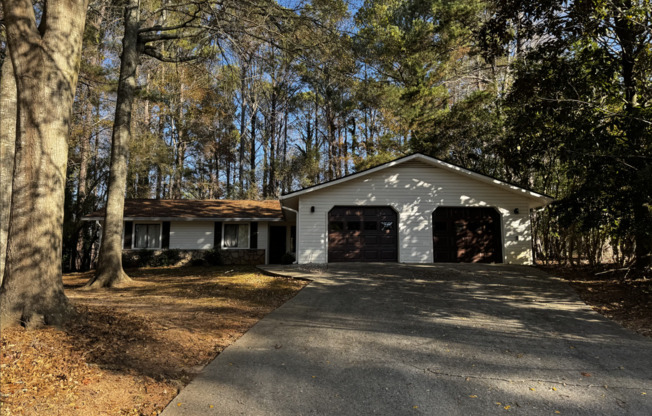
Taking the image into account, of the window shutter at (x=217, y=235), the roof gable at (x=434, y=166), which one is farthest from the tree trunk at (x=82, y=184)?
the roof gable at (x=434, y=166)

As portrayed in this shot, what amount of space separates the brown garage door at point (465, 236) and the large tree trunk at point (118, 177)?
10748mm

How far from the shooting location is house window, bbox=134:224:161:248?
17.8 meters

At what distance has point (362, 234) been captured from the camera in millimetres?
14336

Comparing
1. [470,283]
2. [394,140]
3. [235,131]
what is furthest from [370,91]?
[470,283]

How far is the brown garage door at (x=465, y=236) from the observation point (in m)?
14.4

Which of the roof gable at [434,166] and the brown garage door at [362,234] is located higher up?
the roof gable at [434,166]

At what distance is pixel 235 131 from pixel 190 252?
12869 millimetres

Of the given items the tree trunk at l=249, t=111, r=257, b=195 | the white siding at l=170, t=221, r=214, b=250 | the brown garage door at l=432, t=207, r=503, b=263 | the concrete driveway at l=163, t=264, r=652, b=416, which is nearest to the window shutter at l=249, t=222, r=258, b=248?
the white siding at l=170, t=221, r=214, b=250

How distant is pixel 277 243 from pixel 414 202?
8.08 m

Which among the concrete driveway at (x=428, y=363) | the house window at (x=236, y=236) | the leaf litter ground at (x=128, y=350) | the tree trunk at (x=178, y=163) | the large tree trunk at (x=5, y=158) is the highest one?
the tree trunk at (x=178, y=163)

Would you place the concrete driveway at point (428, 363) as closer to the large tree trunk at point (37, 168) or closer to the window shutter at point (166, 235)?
the large tree trunk at point (37, 168)

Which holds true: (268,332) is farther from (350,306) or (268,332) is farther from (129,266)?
(129,266)

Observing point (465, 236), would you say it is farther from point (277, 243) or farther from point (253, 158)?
point (253, 158)

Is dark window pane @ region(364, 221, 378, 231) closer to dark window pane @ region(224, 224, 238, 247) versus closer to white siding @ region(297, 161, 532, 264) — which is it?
white siding @ region(297, 161, 532, 264)
